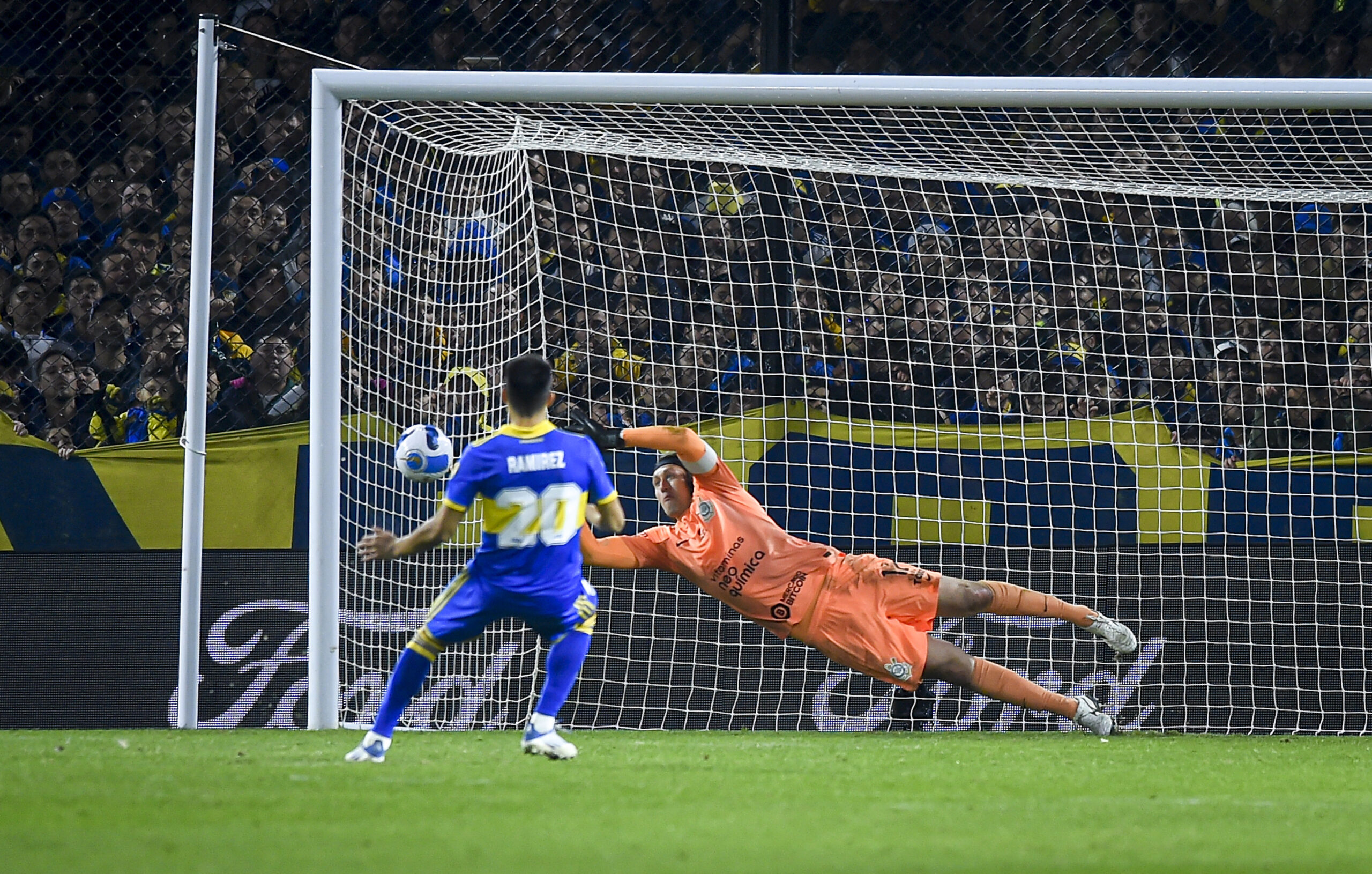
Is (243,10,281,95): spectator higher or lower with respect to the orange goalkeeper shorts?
higher

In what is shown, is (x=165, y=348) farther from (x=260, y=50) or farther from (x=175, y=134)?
(x=260, y=50)

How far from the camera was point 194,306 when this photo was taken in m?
6.77

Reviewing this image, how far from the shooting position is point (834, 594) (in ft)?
22.9

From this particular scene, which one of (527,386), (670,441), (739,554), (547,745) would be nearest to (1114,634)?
(739,554)

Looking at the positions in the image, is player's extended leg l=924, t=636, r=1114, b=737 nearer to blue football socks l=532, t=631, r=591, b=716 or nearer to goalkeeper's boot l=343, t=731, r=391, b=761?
blue football socks l=532, t=631, r=591, b=716

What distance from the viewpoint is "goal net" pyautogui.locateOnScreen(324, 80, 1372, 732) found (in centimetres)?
772

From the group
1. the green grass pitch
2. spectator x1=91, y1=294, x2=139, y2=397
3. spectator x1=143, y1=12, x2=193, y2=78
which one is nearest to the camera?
the green grass pitch

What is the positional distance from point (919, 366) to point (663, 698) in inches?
94.8

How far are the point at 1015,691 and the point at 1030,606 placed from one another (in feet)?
1.36

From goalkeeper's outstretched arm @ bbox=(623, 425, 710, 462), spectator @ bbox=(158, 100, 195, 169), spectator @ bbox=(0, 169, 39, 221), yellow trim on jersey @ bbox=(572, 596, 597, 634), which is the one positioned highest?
spectator @ bbox=(158, 100, 195, 169)

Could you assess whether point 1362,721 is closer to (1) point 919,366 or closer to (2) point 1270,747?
(2) point 1270,747

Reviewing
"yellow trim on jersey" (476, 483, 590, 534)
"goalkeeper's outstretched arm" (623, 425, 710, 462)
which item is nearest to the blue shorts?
"yellow trim on jersey" (476, 483, 590, 534)

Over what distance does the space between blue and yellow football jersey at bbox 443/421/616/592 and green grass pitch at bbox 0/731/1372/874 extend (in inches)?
25.5

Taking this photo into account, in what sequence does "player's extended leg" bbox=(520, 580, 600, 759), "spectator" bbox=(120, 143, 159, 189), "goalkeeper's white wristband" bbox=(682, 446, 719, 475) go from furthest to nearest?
"spectator" bbox=(120, 143, 159, 189), "goalkeeper's white wristband" bbox=(682, 446, 719, 475), "player's extended leg" bbox=(520, 580, 600, 759)
